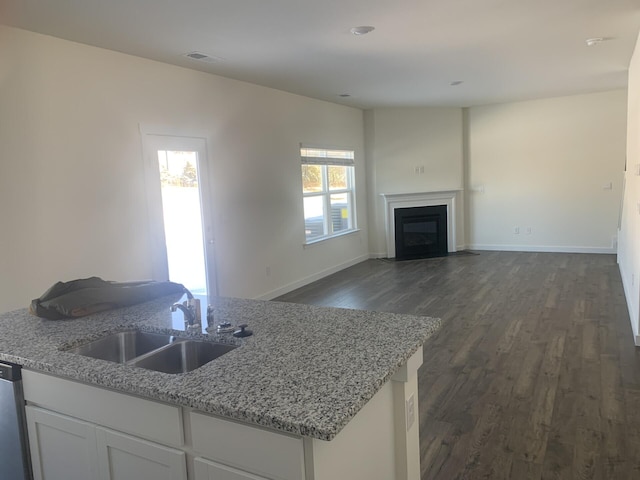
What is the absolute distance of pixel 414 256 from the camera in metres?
8.57

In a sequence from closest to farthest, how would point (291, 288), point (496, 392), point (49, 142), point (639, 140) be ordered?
point (496, 392)
point (49, 142)
point (639, 140)
point (291, 288)

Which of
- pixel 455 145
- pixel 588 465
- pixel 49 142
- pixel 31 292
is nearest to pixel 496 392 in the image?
pixel 588 465

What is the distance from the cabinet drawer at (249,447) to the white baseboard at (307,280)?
→ 425cm

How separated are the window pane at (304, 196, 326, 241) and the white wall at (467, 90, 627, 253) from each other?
3.19 meters

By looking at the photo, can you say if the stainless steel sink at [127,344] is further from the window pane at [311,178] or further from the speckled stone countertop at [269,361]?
the window pane at [311,178]

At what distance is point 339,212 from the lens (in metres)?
7.91

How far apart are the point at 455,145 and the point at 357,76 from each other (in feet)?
12.2

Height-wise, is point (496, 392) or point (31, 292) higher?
point (31, 292)

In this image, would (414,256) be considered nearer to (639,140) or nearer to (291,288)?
(291,288)

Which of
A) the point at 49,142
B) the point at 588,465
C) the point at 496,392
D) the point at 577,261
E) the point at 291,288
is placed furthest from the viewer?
the point at 577,261

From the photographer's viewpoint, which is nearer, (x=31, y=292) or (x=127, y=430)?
(x=127, y=430)

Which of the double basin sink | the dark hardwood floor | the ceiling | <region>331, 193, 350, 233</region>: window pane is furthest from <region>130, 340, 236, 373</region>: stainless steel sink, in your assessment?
<region>331, 193, 350, 233</region>: window pane

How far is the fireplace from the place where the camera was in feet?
28.0

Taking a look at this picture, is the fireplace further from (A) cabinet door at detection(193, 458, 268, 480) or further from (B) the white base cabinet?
(A) cabinet door at detection(193, 458, 268, 480)
